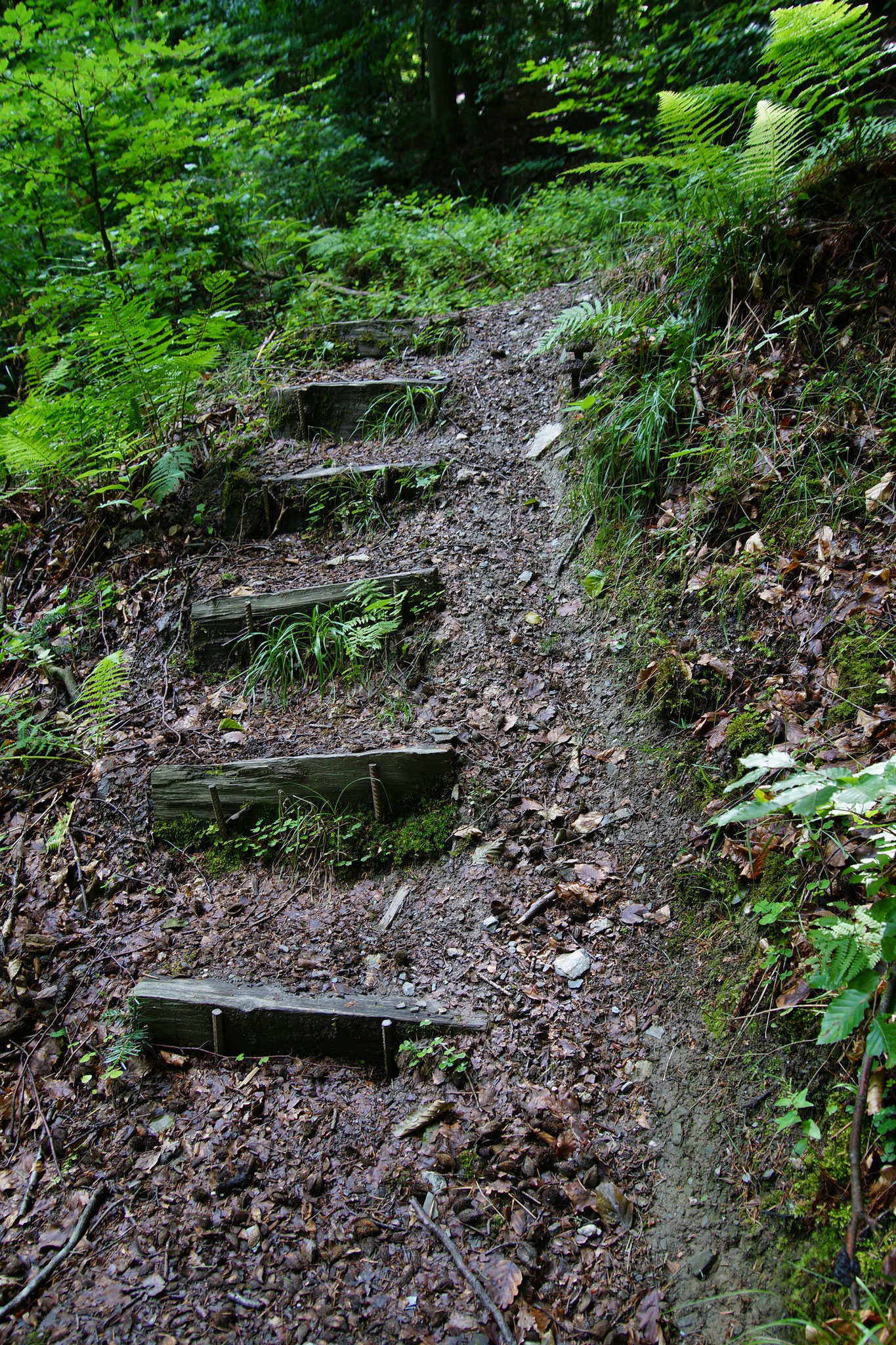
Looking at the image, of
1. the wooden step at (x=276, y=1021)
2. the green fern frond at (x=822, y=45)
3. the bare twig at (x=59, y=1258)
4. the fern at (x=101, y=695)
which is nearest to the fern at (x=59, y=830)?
the fern at (x=101, y=695)

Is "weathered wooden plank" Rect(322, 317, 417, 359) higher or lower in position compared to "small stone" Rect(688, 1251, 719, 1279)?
higher

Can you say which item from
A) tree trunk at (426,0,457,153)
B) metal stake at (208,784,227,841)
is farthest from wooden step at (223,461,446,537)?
tree trunk at (426,0,457,153)

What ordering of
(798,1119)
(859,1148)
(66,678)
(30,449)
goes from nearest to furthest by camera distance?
1. (859,1148)
2. (798,1119)
3. (66,678)
4. (30,449)

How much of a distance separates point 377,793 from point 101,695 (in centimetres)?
165

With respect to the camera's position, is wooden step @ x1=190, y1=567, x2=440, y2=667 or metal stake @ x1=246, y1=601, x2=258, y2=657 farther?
metal stake @ x1=246, y1=601, x2=258, y2=657

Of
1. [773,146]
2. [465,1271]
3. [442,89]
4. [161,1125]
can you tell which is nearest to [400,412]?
[773,146]

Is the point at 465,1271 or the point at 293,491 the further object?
the point at 293,491

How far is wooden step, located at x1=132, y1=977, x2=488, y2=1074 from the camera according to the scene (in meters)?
2.39

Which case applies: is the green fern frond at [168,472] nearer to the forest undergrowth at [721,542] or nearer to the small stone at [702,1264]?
the forest undergrowth at [721,542]

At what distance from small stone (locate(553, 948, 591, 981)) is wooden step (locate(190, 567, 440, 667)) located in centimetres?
186

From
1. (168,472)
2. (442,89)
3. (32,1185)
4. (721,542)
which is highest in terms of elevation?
(442,89)

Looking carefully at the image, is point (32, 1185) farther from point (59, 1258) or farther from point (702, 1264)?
point (702, 1264)

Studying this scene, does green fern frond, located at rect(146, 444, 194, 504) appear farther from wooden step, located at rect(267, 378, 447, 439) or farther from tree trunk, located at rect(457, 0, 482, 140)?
tree trunk, located at rect(457, 0, 482, 140)

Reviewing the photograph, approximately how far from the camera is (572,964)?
245 cm
